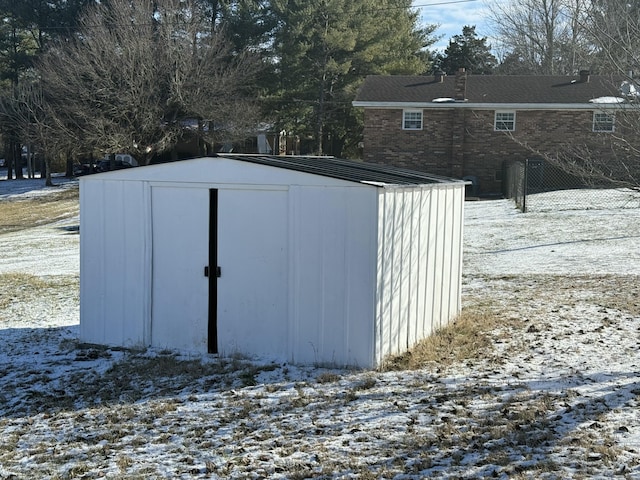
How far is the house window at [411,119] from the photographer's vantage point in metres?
33.0

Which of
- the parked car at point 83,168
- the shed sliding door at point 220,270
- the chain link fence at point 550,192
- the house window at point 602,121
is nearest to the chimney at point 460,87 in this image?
the chain link fence at point 550,192

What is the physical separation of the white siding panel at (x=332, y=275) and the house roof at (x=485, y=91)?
2469cm

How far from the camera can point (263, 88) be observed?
4247 cm

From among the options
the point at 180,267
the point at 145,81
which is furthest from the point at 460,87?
the point at 180,267

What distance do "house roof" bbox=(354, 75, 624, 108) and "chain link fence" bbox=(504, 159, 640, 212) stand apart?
278 centimetres

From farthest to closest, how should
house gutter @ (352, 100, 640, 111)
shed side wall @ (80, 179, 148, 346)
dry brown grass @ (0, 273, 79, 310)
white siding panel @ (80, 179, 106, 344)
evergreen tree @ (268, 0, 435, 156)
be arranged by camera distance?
evergreen tree @ (268, 0, 435, 156), house gutter @ (352, 100, 640, 111), dry brown grass @ (0, 273, 79, 310), white siding panel @ (80, 179, 106, 344), shed side wall @ (80, 179, 148, 346)

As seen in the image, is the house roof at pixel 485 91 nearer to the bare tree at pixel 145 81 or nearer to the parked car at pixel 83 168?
the bare tree at pixel 145 81

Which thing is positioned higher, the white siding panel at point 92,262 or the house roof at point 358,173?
the house roof at point 358,173

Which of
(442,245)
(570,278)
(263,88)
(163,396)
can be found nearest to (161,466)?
(163,396)

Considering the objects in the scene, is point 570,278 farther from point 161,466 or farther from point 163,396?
point 161,466

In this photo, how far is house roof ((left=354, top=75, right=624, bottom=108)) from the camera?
32250 millimetres

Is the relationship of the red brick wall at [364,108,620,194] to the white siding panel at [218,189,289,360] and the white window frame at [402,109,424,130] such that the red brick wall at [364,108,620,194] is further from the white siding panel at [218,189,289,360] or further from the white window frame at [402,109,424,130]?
the white siding panel at [218,189,289,360]

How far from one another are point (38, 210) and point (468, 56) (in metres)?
32.7

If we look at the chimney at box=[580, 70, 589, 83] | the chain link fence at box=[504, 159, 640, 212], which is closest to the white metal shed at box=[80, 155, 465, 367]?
the chain link fence at box=[504, 159, 640, 212]
